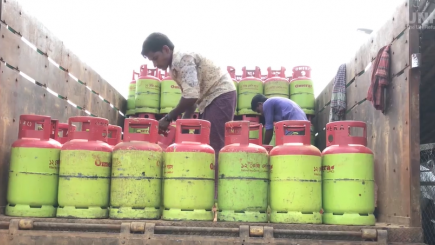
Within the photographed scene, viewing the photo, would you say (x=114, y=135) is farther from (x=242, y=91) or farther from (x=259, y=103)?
(x=242, y=91)

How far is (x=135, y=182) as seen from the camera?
9.50ft

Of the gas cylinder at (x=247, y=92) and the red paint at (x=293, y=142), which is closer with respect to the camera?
the red paint at (x=293, y=142)

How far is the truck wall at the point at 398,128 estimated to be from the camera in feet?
9.33

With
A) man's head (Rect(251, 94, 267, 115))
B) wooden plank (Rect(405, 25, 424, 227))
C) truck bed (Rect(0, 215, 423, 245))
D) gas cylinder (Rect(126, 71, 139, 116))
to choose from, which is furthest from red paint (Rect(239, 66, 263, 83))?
truck bed (Rect(0, 215, 423, 245))

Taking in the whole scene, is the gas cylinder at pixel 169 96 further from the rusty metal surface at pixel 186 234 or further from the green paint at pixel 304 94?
the rusty metal surface at pixel 186 234

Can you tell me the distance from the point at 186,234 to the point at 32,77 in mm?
2123

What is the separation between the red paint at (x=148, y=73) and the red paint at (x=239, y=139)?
439cm

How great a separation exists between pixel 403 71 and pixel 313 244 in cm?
144

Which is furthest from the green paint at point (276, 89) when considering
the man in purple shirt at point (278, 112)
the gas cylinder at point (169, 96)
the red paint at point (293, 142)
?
the red paint at point (293, 142)

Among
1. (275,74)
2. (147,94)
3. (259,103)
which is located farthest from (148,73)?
(259,103)

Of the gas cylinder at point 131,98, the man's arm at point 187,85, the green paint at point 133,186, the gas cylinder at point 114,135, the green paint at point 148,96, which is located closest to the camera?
the green paint at point 133,186

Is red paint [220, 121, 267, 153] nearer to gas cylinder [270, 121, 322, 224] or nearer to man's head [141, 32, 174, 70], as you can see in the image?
gas cylinder [270, 121, 322, 224]

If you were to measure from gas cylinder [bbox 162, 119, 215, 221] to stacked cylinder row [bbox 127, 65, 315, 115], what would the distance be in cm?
411

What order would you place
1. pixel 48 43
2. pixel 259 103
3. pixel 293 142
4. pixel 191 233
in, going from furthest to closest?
pixel 259 103, pixel 48 43, pixel 293 142, pixel 191 233
